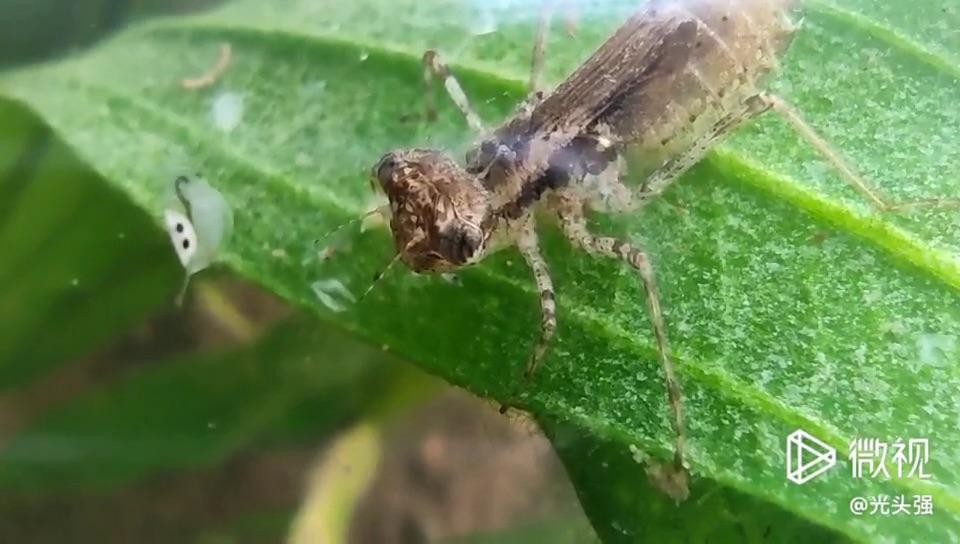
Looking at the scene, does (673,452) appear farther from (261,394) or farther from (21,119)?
(21,119)

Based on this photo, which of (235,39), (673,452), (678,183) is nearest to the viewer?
(673,452)

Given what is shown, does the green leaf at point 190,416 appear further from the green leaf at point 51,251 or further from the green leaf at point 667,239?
the green leaf at point 667,239

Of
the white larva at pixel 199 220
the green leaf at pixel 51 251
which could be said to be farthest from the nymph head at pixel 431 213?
the green leaf at pixel 51 251

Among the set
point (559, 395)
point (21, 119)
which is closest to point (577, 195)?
point (559, 395)

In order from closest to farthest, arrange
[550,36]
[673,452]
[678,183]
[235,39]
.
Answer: [673,452]
[678,183]
[550,36]
[235,39]

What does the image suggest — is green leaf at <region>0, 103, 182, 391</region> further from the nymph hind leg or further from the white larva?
the nymph hind leg

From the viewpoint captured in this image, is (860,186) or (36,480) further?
(36,480)

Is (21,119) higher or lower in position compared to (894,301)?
lower
